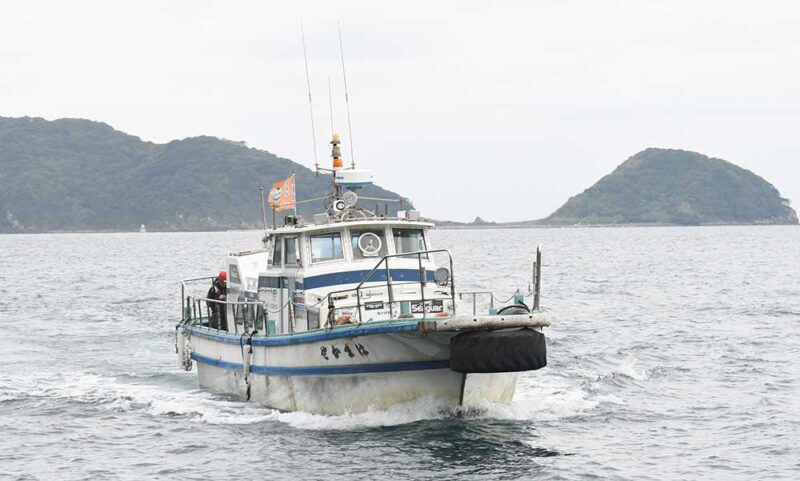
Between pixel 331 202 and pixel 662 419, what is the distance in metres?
7.63

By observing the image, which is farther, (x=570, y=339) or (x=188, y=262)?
(x=188, y=262)

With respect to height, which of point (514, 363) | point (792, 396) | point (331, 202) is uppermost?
point (331, 202)

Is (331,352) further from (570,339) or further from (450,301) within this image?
(570,339)

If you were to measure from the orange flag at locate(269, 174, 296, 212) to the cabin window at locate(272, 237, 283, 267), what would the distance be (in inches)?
28.2

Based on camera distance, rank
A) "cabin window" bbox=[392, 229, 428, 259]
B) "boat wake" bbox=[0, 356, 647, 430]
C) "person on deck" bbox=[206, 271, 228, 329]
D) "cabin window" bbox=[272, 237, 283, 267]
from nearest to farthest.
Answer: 1. "boat wake" bbox=[0, 356, 647, 430]
2. "cabin window" bbox=[392, 229, 428, 259]
3. "cabin window" bbox=[272, 237, 283, 267]
4. "person on deck" bbox=[206, 271, 228, 329]

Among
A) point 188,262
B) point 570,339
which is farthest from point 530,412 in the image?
point 188,262

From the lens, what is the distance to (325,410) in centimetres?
1977

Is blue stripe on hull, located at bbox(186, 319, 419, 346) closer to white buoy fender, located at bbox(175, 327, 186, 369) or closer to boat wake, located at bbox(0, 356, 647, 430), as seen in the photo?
boat wake, located at bbox(0, 356, 647, 430)

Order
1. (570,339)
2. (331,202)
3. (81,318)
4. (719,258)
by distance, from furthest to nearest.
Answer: (719,258) < (81,318) < (570,339) < (331,202)

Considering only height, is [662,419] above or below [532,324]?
below

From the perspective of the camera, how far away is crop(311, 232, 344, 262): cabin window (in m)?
21.2

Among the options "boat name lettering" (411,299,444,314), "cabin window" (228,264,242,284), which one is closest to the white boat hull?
"boat name lettering" (411,299,444,314)

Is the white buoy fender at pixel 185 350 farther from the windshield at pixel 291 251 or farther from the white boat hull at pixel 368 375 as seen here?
the windshield at pixel 291 251

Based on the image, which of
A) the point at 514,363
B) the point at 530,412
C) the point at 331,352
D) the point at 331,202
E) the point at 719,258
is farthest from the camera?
the point at 719,258
